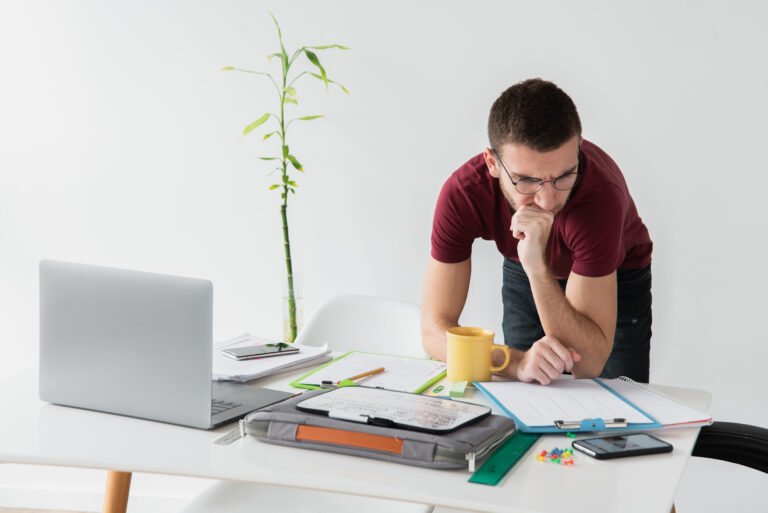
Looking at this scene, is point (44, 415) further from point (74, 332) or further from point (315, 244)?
point (315, 244)

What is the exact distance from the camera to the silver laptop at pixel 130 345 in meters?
1.40

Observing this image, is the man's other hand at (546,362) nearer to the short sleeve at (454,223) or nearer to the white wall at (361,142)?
the short sleeve at (454,223)

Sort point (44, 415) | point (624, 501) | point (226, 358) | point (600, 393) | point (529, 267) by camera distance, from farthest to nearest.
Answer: point (529, 267)
point (226, 358)
point (600, 393)
point (44, 415)
point (624, 501)

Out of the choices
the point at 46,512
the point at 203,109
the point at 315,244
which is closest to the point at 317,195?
the point at 315,244

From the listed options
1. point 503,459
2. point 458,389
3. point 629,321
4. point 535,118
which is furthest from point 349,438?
point 629,321

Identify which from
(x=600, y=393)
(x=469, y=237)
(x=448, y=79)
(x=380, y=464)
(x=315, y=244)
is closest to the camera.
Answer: (x=380, y=464)

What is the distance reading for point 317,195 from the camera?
2979 mm

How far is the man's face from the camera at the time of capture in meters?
1.80

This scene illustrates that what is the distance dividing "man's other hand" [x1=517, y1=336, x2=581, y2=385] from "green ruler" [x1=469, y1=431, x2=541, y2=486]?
10.1 inches

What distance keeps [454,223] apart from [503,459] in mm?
914

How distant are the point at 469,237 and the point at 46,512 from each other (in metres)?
1.96

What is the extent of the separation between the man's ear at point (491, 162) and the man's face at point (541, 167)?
36mm

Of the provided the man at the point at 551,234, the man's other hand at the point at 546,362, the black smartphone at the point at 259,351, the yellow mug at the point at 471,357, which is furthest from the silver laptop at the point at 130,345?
the man at the point at 551,234

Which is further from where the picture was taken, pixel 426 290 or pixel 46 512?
pixel 46 512
